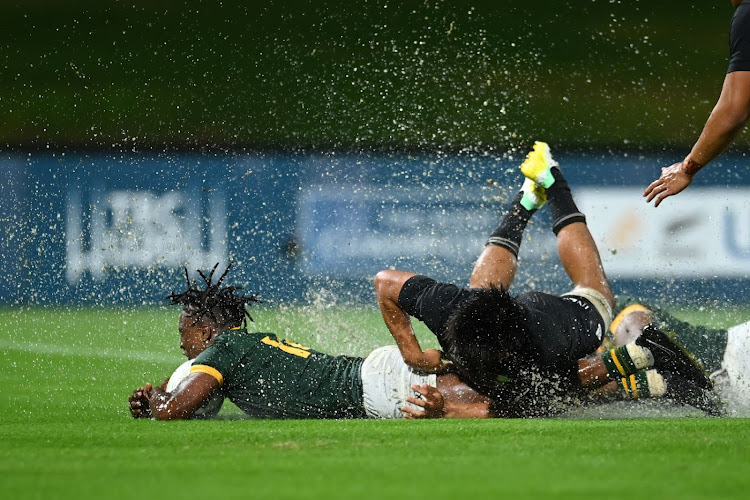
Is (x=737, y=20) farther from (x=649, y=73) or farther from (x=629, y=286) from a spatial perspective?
(x=649, y=73)

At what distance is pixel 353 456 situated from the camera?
4.37m

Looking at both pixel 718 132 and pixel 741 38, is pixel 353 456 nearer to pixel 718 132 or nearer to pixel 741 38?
pixel 718 132

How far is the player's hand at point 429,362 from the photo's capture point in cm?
571

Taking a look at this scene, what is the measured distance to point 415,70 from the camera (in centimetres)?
2008

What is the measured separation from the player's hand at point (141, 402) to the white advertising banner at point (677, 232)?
9.53m

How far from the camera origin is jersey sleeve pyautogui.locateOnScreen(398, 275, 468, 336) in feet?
18.2

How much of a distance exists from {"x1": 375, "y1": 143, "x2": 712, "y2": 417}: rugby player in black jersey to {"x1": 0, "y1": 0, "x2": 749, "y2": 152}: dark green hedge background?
454 inches

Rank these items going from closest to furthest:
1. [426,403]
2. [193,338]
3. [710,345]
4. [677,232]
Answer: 1. [426,403]
2. [710,345]
3. [193,338]
4. [677,232]

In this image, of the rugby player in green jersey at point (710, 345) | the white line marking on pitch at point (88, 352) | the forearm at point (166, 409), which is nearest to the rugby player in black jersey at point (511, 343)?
the rugby player in green jersey at point (710, 345)

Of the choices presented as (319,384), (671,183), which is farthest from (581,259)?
(319,384)

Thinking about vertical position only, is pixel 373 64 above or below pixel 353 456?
above

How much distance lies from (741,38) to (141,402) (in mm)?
3661

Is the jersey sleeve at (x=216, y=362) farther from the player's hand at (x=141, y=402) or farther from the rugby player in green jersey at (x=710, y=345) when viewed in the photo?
the rugby player in green jersey at (x=710, y=345)

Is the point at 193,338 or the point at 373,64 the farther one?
the point at 373,64
